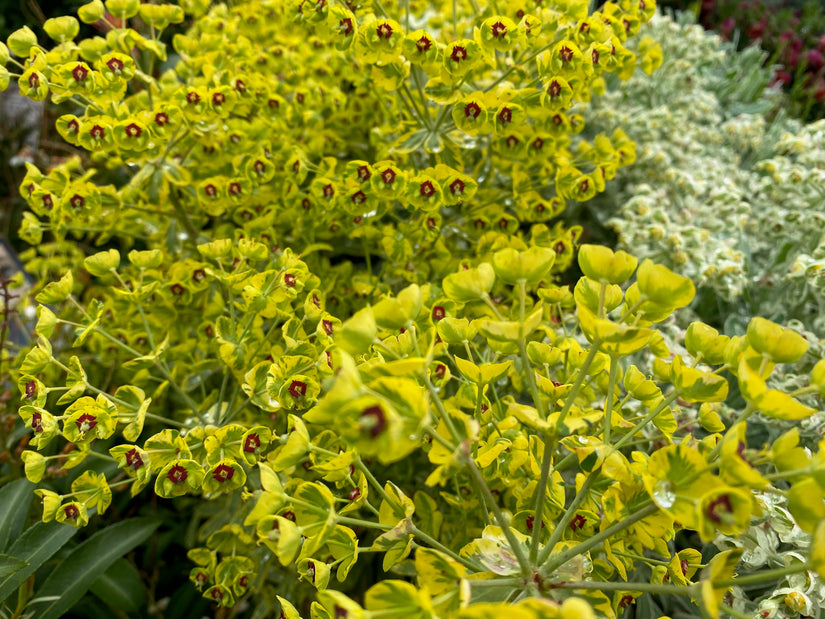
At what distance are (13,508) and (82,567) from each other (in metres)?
0.16

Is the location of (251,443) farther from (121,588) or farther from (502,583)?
(121,588)

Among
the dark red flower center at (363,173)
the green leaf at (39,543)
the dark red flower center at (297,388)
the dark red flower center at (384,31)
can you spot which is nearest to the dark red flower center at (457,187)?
the dark red flower center at (363,173)

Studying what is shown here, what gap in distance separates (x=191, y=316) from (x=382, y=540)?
2.62 ft

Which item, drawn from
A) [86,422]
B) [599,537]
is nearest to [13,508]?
[86,422]

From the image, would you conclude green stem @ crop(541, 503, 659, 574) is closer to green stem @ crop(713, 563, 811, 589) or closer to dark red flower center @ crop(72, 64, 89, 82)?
green stem @ crop(713, 563, 811, 589)

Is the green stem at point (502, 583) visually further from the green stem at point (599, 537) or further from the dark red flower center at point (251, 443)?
the dark red flower center at point (251, 443)

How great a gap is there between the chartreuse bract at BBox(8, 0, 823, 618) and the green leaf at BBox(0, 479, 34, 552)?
7 centimetres

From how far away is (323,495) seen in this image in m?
0.57

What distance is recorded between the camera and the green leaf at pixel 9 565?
83cm

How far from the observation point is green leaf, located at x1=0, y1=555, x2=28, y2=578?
2.72 ft

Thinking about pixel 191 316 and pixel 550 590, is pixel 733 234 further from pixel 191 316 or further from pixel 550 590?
pixel 191 316

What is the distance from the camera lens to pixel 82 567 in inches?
40.4

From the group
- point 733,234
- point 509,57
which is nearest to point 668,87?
point 733,234

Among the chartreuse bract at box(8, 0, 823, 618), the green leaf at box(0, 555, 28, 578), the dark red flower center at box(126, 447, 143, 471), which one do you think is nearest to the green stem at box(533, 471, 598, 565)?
the chartreuse bract at box(8, 0, 823, 618)
